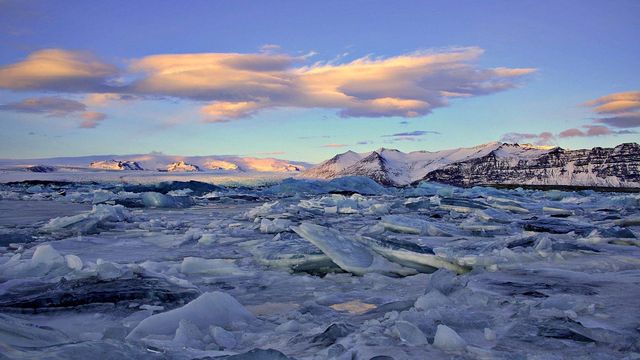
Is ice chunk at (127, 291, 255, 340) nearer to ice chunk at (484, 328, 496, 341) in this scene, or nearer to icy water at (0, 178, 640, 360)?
icy water at (0, 178, 640, 360)

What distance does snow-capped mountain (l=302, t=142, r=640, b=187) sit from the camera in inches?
4983

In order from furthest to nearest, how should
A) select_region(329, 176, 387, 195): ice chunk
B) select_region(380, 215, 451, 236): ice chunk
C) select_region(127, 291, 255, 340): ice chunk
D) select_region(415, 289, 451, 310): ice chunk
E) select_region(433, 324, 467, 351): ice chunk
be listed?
select_region(329, 176, 387, 195): ice chunk, select_region(380, 215, 451, 236): ice chunk, select_region(415, 289, 451, 310): ice chunk, select_region(127, 291, 255, 340): ice chunk, select_region(433, 324, 467, 351): ice chunk

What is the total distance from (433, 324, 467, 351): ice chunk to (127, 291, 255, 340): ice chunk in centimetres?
104

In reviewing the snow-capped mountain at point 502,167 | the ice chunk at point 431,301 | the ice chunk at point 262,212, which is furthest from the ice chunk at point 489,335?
the snow-capped mountain at point 502,167

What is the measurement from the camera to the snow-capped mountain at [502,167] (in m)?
127

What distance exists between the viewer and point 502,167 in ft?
434

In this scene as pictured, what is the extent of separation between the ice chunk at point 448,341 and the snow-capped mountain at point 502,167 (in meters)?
122

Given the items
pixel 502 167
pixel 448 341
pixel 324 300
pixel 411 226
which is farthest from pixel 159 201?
pixel 502 167

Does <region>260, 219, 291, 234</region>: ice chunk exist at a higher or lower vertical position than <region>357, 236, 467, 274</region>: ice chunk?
lower

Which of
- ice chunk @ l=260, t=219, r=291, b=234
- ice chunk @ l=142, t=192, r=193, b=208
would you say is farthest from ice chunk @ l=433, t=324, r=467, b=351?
ice chunk @ l=142, t=192, r=193, b=208

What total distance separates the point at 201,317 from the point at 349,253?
6.77ft

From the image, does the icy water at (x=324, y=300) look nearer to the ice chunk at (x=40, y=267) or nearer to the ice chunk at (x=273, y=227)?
the ice chunk at (x=40, y=267)

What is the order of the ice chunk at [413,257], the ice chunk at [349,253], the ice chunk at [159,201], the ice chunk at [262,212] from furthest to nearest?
the ice chunk at [159,201]
the ice chunk at [262,212]
the ice chunk at [413,257]
the ice chunk at [349,253]

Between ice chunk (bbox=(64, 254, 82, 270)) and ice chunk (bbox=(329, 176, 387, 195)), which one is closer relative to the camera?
ice chunk (bbox=(64, 254, 82, 270))
